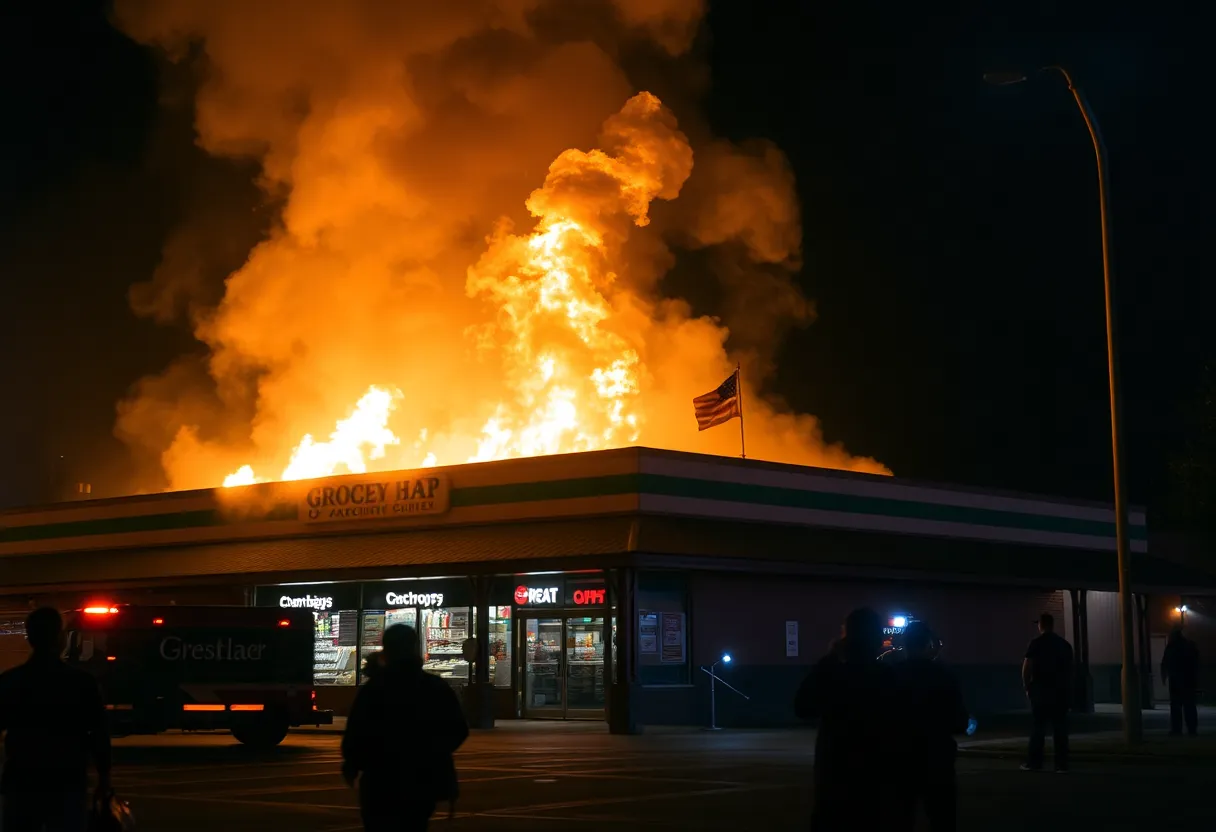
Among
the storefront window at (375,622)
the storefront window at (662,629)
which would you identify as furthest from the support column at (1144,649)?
the storefront window at (375,622)

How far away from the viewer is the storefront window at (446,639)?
109 ft

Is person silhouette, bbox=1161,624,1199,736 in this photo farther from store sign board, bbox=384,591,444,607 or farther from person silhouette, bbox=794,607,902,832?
person silhouette, bbox=794,607,902,832

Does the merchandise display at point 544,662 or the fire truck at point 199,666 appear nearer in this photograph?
the fire truck at point 199,666

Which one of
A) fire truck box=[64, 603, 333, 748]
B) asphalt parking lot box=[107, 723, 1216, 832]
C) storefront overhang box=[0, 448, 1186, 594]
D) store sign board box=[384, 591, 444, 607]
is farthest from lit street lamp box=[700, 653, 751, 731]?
fire truck box=[64, 603, 333, 748]

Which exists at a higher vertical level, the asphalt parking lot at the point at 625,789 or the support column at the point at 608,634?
the support column at the point at 608,634

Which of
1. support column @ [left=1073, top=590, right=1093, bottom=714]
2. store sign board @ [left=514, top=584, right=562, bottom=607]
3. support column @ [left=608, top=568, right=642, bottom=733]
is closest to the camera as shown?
support column @ [left=608, top=568, right=642, bottom=733]

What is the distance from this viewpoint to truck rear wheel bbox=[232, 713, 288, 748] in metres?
25.6

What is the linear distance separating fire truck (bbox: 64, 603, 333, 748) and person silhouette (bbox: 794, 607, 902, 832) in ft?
63.5

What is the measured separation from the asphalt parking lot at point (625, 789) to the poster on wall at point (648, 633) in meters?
4.75

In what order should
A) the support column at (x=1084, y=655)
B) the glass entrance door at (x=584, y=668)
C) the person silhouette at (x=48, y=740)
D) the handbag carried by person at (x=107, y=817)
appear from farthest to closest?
the support column at (x=1084, y=655)
the glass entrance door at (x=584, y=668)
the person silhouette at (x=48, y=740)
the handbag carried by person at (x=107, y=817)

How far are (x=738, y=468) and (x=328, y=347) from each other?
1827 centimetres

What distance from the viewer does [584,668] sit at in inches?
1258

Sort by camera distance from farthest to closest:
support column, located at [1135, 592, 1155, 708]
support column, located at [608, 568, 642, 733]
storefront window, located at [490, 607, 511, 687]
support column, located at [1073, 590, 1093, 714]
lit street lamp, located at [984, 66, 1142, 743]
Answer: support column, located at [1135, 592, 1155, 708]
support column, located at [1073, 590, 1093, 714]
storefront window, located at [490, 607, 511, 687]
support column, located at [608, 568, 642, 733]
lit street lamp, located at [984, 66, 1142, 743]

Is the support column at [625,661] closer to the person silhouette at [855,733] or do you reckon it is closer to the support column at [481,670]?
the support column at [481,670]
